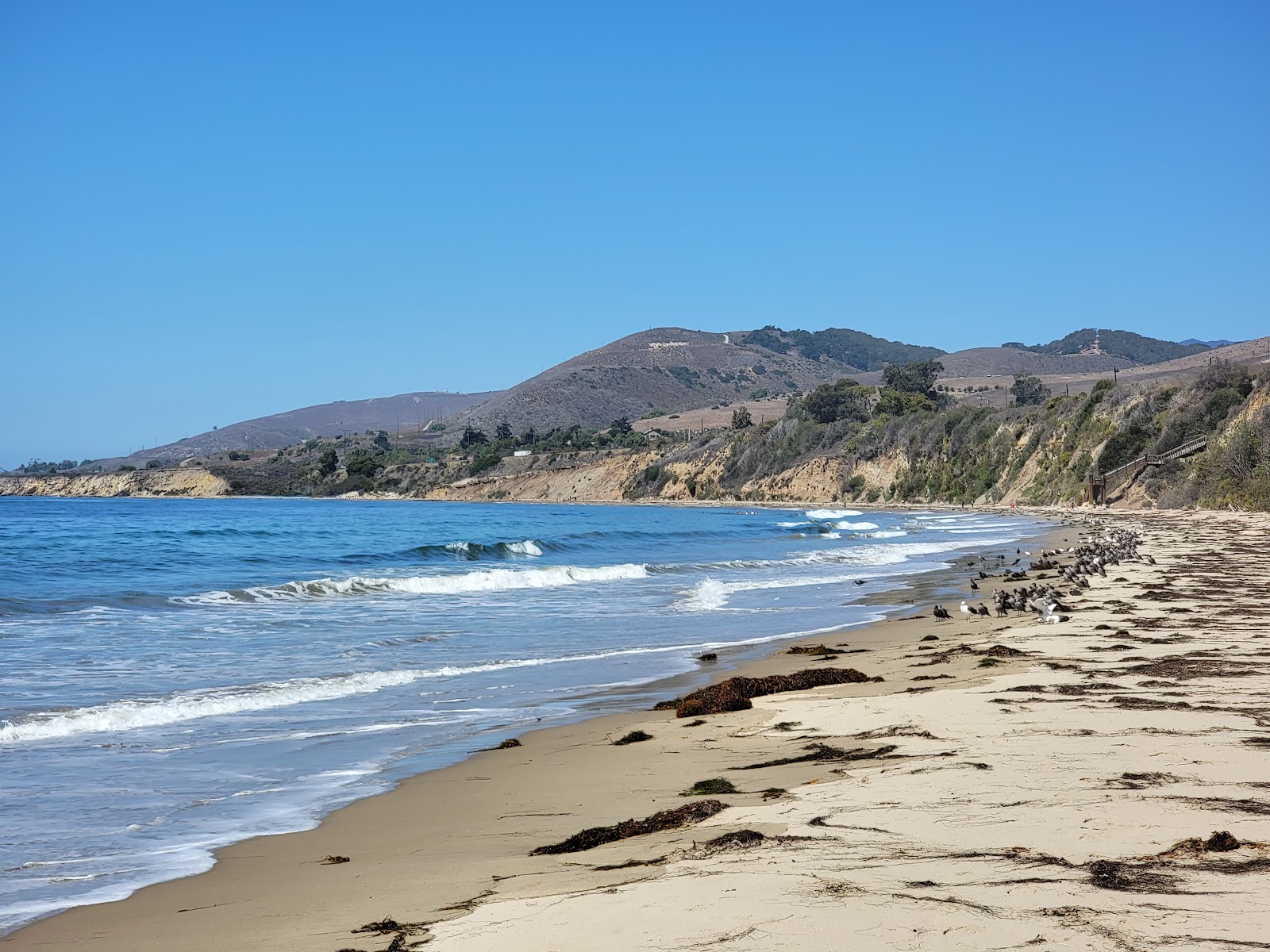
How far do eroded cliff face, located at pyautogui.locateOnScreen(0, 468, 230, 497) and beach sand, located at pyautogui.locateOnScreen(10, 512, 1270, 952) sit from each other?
461 feet

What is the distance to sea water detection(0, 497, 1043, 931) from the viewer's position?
680 centimetres

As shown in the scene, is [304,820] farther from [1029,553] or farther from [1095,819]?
[1029,553]

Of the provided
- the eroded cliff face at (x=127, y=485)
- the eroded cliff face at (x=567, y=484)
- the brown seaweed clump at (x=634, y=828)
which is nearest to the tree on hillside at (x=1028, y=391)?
the eroded cliff face at (x=567, y=484)

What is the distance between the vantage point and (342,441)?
18175 centimetres

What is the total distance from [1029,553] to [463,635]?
17.9m

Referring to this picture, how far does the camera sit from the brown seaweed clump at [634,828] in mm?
5562

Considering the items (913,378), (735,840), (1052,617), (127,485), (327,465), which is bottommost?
(1052,617)

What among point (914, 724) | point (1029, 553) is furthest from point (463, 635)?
point (1029, 553)

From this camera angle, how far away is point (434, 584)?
24531 millimetres

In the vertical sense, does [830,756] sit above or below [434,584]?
above

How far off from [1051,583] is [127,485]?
14985 centimetres

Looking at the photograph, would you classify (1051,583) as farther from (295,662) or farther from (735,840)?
(735,840)

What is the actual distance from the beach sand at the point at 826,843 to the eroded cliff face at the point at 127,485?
461 ft

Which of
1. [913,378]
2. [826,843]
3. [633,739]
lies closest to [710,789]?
[826,843]
